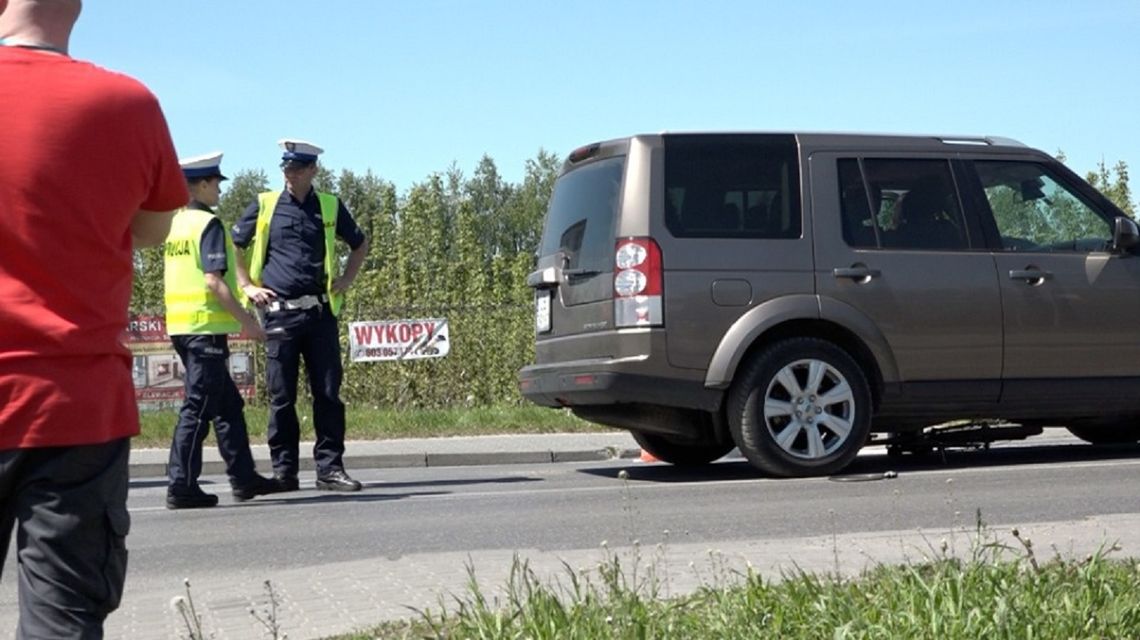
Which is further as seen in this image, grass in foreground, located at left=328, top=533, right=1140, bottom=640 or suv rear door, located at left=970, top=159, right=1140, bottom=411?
suv rear door, located at left=970, top=159, right=1140, bottom=411

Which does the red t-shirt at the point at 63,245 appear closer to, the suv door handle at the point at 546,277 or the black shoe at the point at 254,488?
the black shoe at the point at 254,488

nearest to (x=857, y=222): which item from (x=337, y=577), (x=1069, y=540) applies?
(x=1069, y=540)

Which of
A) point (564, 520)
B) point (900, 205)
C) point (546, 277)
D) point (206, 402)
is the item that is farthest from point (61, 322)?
point (900, 205)

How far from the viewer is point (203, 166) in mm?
10484

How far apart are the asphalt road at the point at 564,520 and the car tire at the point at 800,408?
179 millimetres

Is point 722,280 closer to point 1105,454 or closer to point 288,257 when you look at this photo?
point 288,257

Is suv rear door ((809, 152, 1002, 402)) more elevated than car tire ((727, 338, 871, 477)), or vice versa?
suv rear door ((809, 152, 1002, 402))

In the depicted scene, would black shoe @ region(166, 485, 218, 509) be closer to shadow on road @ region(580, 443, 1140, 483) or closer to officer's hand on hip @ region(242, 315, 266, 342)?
officer's hand on hip @ region(242, 315, 266, 342)

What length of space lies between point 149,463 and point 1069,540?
904 centimetres

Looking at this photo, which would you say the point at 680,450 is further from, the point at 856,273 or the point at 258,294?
the point at 258,294

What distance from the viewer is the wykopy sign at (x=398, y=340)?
23578mm

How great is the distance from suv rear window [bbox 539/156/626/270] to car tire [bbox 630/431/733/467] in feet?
4.74

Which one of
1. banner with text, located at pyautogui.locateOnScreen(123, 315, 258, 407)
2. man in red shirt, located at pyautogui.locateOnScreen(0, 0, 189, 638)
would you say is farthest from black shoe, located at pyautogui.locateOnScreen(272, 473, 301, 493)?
banner with text, located at pyautogui.locateOnScreen(123, 315, 258, 407)

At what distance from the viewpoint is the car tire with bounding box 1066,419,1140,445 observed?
12.7 metres
